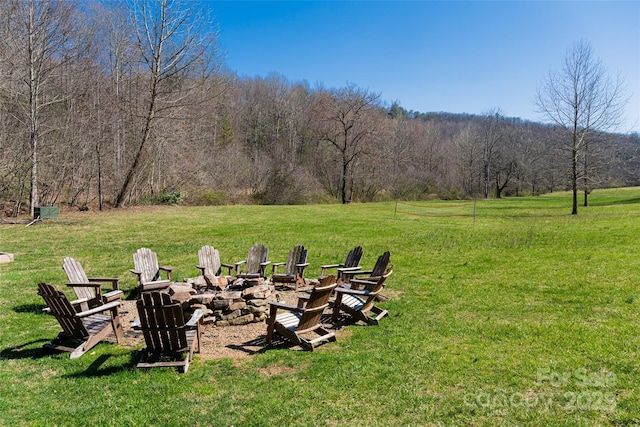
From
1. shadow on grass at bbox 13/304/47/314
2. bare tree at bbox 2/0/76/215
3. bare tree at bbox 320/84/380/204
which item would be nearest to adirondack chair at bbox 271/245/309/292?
shadow on grass at bbox 13/304/47/314

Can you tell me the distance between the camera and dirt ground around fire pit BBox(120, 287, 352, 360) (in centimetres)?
587

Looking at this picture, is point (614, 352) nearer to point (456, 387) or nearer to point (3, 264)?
point (456, 387)

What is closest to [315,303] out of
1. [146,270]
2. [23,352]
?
[23,352]

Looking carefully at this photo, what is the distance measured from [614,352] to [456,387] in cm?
251

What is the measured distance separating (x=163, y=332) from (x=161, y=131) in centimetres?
2899

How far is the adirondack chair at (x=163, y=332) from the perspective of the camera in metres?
5.04

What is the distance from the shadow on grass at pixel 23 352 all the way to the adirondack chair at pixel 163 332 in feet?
4.98

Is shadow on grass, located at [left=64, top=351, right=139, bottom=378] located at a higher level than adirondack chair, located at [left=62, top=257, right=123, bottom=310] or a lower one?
lower

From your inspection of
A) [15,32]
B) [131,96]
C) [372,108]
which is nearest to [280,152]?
[372,108]

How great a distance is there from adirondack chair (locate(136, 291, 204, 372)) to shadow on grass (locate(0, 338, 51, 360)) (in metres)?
1.52

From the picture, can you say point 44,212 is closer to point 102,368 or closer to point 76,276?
point 76,276

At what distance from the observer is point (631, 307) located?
Result: 757 centimetres

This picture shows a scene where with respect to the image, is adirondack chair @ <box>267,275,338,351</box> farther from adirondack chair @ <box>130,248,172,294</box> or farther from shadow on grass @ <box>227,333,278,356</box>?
adirondack chair @ <box>130,248,172,294</box>

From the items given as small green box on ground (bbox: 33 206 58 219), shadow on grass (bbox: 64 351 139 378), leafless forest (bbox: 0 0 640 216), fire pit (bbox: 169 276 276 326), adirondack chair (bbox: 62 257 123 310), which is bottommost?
shadow on grass (bbox: 64 351 139 378)
